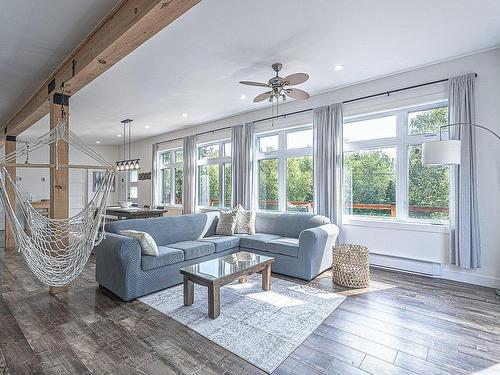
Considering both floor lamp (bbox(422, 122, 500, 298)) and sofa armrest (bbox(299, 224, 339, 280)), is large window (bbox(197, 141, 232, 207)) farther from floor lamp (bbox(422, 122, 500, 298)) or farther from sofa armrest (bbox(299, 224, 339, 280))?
floor lamp (bbox(422, 122, 500, 298))

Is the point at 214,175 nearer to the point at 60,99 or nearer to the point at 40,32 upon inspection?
the point at 60,99

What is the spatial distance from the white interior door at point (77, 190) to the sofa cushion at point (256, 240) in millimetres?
7713

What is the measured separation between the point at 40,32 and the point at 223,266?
9.93 ft

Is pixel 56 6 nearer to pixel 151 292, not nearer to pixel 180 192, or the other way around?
pixel 151 292

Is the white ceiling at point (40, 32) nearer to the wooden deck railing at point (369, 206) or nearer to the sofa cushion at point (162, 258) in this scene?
the sofa cushion at point (162, 258)

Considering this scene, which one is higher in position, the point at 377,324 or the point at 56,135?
the point at 56,135

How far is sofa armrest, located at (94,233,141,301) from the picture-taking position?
297 centimetres

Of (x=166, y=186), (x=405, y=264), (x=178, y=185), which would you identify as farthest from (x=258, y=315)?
(x=166, y=186)

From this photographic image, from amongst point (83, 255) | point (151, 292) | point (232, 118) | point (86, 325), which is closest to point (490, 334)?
point (151, 292)

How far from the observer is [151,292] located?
10.5ft

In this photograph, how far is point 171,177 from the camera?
27.1 ft

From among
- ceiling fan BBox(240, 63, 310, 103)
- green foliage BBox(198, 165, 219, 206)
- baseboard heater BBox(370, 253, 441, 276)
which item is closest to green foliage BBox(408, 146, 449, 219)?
baseboard heater BBox(370, 253, 441, 276)

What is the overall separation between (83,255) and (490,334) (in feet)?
12.3

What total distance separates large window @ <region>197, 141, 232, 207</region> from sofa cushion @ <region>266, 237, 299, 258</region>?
2.78 metres
